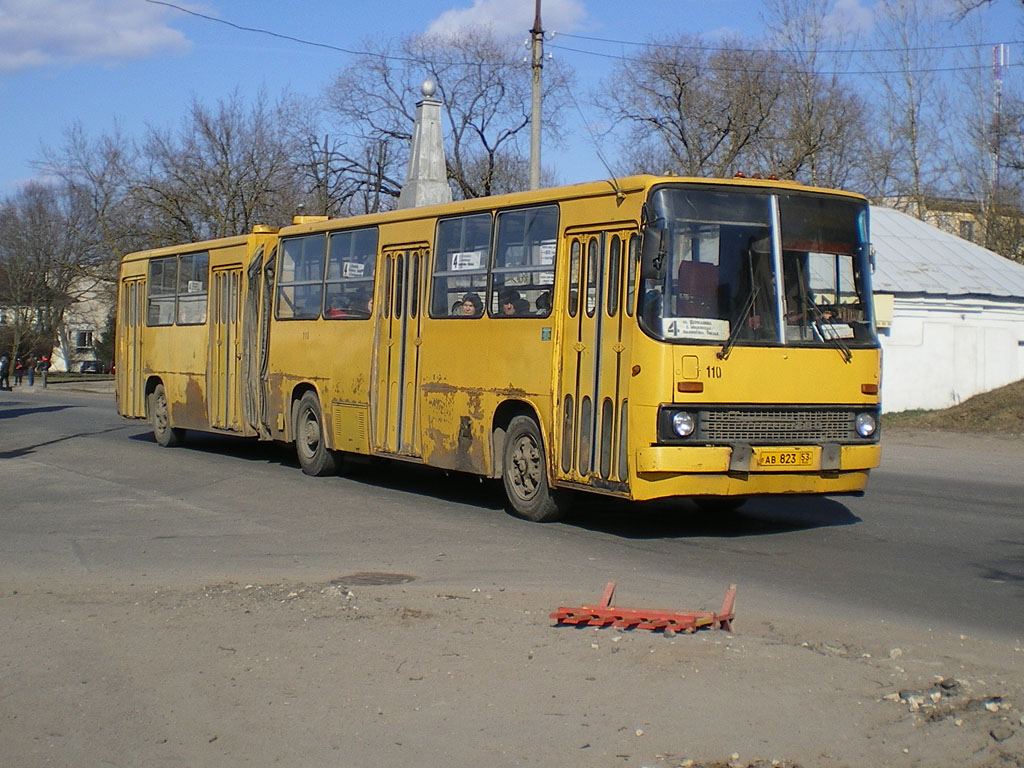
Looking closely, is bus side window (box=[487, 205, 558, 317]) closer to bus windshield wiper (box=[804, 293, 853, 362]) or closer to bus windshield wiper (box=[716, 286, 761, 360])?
bus windshield wiper (box=[716, 286, 761, 360])

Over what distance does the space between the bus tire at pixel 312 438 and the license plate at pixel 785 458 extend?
260 inches

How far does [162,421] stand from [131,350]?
6.20 ft

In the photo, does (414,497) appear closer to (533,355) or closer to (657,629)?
(533,355)

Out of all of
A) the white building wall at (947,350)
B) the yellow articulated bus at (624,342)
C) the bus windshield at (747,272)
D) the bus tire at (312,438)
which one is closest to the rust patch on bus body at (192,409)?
the bus tire at (312,438)

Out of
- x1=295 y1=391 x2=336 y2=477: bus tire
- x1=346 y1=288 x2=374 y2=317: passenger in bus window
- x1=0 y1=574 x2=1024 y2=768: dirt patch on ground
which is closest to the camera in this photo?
x1=0 y1=574 x2=1024 y2=768: dirt patch on ground

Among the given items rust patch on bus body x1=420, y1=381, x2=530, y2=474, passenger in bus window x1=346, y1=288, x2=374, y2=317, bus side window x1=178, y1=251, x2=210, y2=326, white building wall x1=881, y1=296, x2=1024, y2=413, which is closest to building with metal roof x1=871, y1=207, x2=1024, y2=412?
white building wall x1=881, y1=296, x2=1024, y2=413

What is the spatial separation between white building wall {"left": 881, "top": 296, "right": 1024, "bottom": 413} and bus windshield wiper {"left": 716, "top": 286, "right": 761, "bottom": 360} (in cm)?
1977

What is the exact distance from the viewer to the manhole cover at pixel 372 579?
8.61 metres

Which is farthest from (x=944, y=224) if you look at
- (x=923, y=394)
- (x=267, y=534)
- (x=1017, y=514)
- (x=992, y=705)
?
(x=992, y=705)

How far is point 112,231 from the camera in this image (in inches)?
1914

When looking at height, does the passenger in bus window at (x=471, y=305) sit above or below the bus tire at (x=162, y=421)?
above

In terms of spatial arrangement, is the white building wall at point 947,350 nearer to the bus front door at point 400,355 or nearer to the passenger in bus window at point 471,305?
the bus front door at point 400,355

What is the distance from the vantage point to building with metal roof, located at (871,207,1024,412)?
29.6 m

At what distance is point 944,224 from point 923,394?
25.3 m
